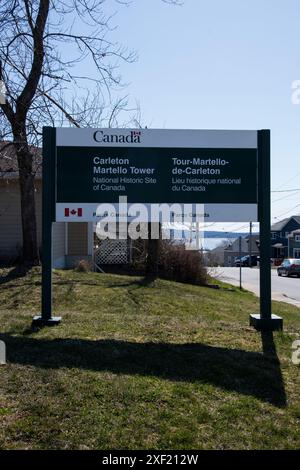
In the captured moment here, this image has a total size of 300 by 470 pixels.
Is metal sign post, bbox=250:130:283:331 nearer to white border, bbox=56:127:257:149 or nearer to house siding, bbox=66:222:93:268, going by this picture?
white border, bbox=56:127:257:149

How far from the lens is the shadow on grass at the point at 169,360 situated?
15.1 feet

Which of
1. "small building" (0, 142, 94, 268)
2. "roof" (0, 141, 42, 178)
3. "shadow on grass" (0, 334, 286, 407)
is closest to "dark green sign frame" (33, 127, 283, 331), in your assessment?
"shadow on grass" (0, 334, 286, 407)

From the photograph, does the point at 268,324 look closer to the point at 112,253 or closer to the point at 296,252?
the point at 112,253

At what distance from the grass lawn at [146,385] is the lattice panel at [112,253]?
1134 centimetres

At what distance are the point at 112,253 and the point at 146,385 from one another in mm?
14781

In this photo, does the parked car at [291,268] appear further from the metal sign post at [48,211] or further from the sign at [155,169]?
the metal sign post at [48,211]

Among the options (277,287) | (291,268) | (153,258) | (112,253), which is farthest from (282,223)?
(153,258)

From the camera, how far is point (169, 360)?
16.9ft

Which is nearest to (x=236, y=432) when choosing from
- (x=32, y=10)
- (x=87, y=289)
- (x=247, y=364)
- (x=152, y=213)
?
(x=247, y=364)

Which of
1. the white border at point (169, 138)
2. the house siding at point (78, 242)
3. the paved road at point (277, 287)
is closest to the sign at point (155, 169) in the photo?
the white border at point (169, 138)

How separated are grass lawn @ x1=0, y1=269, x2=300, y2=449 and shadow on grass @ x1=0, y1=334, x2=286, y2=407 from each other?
1 cm

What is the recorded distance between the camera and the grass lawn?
11.5ft

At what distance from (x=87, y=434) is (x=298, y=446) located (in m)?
1.50

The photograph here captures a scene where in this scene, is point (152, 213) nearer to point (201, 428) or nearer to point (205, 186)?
point (205, 186)
